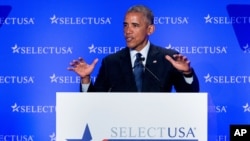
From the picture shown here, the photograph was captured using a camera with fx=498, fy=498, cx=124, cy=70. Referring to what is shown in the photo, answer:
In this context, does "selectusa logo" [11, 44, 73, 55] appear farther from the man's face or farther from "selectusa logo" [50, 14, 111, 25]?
the man's face

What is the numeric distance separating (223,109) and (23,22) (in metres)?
1.65

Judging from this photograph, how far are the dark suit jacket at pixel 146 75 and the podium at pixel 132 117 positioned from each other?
0.83 meters

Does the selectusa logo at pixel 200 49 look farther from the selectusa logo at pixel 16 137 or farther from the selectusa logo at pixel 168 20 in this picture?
the selectusa logo at pixel 16 137

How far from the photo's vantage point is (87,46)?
3791 millimetres

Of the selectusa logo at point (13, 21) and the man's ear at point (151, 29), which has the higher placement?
the selectusa logo at point (13, 21)

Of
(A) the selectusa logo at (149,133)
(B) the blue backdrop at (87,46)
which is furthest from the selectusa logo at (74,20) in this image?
(A) the selectusa logo at (149,133)

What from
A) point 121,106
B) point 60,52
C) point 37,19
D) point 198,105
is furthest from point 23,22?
point 198,105

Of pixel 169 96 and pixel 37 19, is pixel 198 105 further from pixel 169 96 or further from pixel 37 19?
pixel 37 19

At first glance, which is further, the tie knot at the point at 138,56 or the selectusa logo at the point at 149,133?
the tie knot at the point at 138,56

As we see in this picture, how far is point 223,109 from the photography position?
3705 mm

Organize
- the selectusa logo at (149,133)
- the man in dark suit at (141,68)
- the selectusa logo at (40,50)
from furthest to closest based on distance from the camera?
the selectusa logo at (40,50)
the man in dark suit at (141,68)
the selectusa logo at (149,133)

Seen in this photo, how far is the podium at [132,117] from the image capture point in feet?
9.29

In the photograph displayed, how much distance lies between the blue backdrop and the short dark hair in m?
0.03

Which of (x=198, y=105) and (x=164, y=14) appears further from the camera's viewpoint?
(x=164, y=14)
